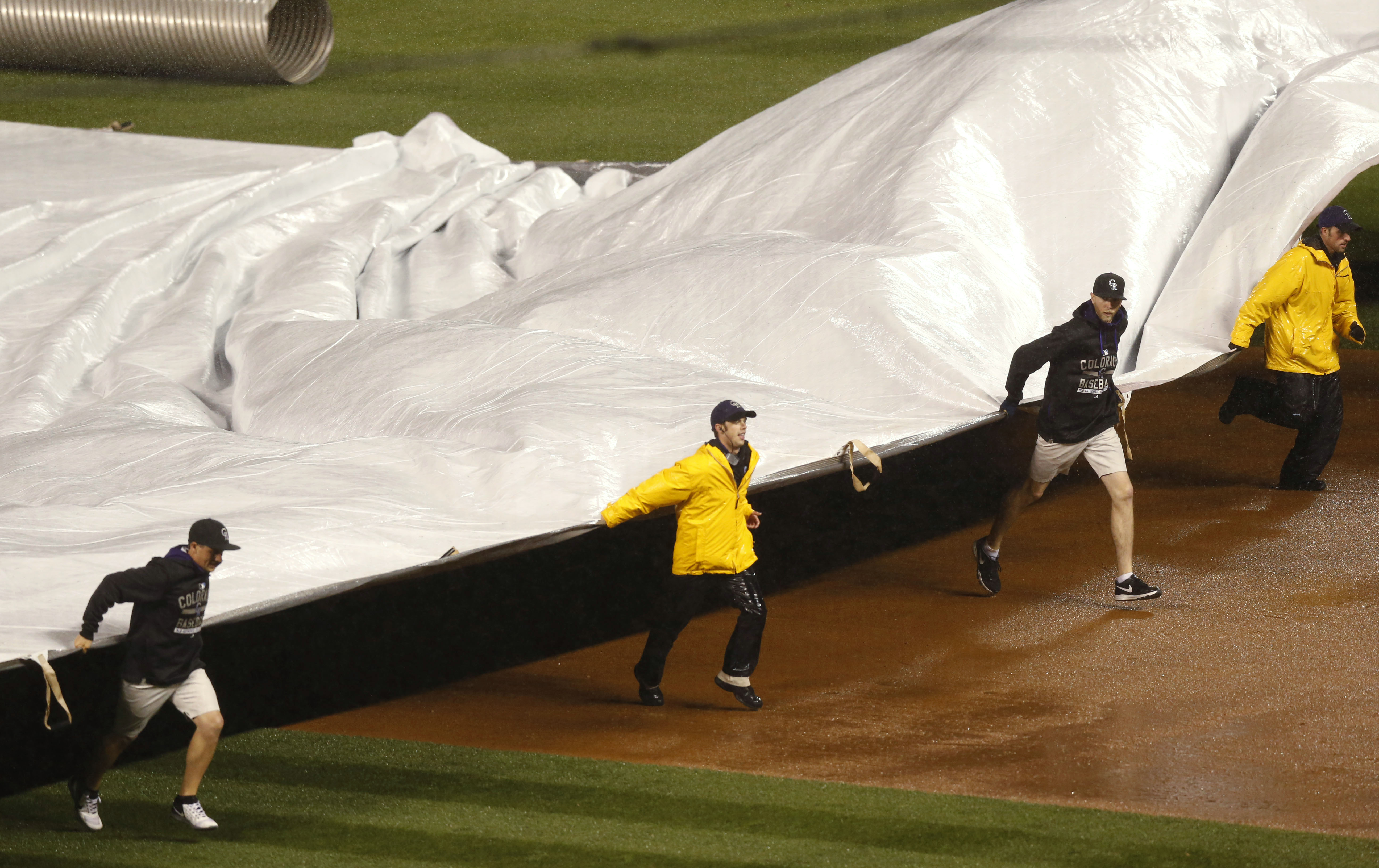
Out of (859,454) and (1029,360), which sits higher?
(1029,360)

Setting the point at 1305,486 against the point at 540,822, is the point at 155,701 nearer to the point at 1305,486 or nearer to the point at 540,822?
the point at 540,822

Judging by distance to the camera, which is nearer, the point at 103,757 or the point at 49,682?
the point at 49,682

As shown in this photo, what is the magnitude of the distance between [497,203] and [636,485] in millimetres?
5907

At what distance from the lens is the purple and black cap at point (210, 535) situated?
634cm

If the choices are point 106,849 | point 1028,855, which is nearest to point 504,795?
point 106,849

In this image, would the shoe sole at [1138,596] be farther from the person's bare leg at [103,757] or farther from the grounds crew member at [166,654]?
the person's bare leg at [103,757]

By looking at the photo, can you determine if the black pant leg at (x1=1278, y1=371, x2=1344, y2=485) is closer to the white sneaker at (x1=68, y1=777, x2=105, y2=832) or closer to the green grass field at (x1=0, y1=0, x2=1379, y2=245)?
the white sneaker at (x1=68, y1=777, x2=105, y2=832)

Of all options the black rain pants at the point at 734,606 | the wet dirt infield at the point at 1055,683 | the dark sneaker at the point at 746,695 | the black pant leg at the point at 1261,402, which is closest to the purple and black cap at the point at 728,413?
the black rain pants at the point at 734,606

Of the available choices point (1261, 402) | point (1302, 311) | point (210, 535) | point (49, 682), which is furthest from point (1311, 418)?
point (49, 682)

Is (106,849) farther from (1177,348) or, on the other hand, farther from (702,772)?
(1177,348)

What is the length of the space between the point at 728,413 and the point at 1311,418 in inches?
181

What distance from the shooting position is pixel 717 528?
7488 mm

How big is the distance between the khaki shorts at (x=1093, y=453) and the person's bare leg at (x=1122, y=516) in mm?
54

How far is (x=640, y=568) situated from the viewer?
992 cm
